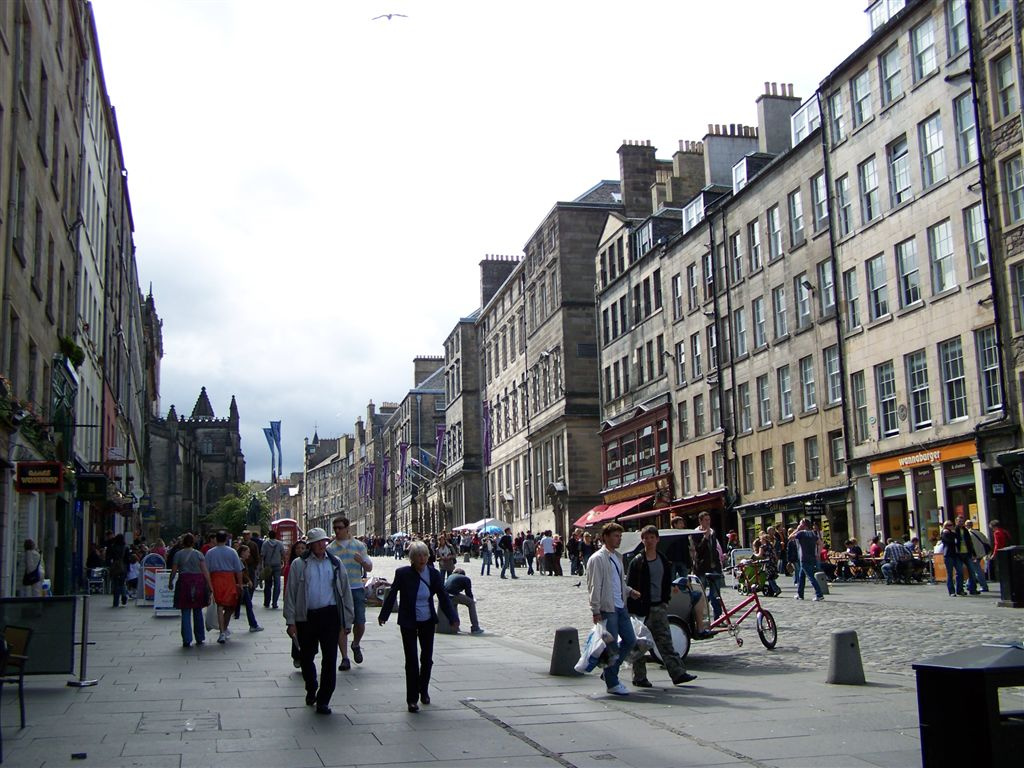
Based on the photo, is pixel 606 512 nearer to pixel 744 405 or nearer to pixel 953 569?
pixel 744 405

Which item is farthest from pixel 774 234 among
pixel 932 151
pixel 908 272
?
pixel 932 151

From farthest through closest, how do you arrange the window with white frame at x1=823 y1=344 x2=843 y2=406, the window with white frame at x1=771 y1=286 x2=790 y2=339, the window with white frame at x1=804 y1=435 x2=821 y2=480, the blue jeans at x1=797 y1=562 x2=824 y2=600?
1. the window with white frame at x1=771 y1=286 x2=790 y2=339
2. the window with white frame at x1=804 y1=435 x2=821 y2=480
3. the window with white frame at x1=823 y1=344 x2=843 y2=406
4. the blue jeans at x1=797 y1=562 x2=824 y2=600

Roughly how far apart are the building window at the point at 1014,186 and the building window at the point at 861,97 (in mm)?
6931

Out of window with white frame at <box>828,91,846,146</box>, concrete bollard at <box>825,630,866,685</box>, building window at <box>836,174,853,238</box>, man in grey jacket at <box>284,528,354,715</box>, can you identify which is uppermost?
window with white frame at <box>828,91,846,146</box>

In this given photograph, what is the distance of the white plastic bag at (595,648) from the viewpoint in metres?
11.4

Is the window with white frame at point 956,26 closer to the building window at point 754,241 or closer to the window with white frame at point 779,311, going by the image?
the window with white frame at point 779,311

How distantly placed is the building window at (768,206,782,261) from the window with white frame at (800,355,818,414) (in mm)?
4306

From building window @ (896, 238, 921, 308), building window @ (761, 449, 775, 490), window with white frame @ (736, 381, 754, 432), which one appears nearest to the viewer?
building window @ (896, 238, 921, 308)

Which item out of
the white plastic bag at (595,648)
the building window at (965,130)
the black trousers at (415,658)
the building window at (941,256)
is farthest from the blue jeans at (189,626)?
the building window at (965,130)

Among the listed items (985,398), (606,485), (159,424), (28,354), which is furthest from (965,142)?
(159,424)

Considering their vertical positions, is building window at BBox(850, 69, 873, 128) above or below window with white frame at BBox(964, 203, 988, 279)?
above

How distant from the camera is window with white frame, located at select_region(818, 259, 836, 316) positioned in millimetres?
36075

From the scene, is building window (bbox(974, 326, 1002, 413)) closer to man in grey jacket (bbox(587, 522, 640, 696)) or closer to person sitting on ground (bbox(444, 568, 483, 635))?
person sitting on ground (bbox(444, 568, 483, 635))

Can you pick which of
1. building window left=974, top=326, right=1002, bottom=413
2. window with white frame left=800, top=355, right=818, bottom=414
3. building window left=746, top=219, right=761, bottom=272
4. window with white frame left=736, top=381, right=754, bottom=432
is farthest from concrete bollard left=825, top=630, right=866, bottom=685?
building window left=746, top=219, right=761, bottom=272
